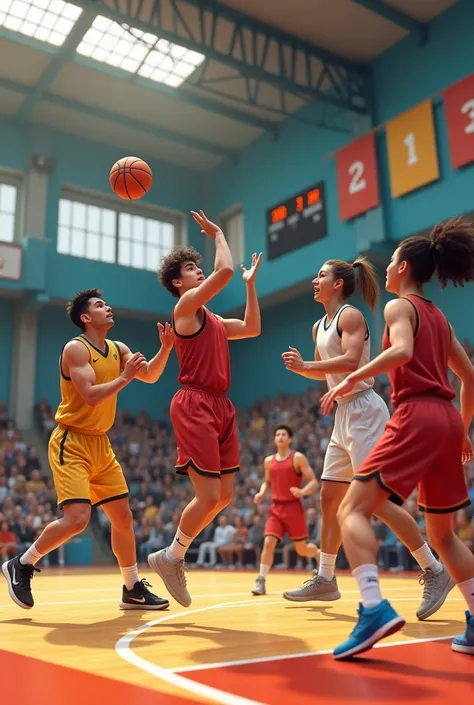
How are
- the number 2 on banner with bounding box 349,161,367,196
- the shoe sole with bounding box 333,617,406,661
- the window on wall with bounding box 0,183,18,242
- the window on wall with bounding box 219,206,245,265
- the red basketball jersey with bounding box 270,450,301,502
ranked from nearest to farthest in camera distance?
1. the shoe sole with bounding box 333,617,406,661
2. the red basketball jersey with bounding box 270,450,301,502
3. the number 2 on banner with bounding box 349,161,367,196
4. the window on wall with bounding box 0,183,18,242
5. the window on wall with bounding box 219,206,245,265

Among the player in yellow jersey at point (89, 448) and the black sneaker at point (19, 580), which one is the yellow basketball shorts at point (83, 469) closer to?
the player in yellow jersey at point (89, 448)

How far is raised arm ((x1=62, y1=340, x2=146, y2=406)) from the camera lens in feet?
14.1

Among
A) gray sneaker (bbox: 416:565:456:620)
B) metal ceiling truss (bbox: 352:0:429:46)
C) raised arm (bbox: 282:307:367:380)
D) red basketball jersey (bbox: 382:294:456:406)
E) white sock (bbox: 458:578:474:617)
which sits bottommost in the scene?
gray sneaker (bbox: 416:565:456:620)

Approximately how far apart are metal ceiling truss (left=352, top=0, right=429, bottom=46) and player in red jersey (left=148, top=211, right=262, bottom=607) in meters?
12.1

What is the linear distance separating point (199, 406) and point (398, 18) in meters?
13.3

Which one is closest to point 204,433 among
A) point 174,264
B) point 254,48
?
point 174,264

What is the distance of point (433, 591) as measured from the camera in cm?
414

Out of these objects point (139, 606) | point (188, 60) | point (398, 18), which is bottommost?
point (139, 606)

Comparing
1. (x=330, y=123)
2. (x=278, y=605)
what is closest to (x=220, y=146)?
(x=330, y=123)

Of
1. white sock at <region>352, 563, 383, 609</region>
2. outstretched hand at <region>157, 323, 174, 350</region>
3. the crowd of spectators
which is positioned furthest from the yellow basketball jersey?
the crowd of spectators

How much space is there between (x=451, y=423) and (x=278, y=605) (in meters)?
2.75

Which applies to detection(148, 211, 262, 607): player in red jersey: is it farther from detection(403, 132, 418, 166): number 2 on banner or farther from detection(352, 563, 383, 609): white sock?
detection(403, 132, 418, 166): number 2 on banner

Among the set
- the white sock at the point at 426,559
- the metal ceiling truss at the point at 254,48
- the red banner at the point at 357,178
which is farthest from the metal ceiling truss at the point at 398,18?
the white sock at the point at 426,559

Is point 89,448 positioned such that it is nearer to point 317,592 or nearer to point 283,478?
point 317,592
